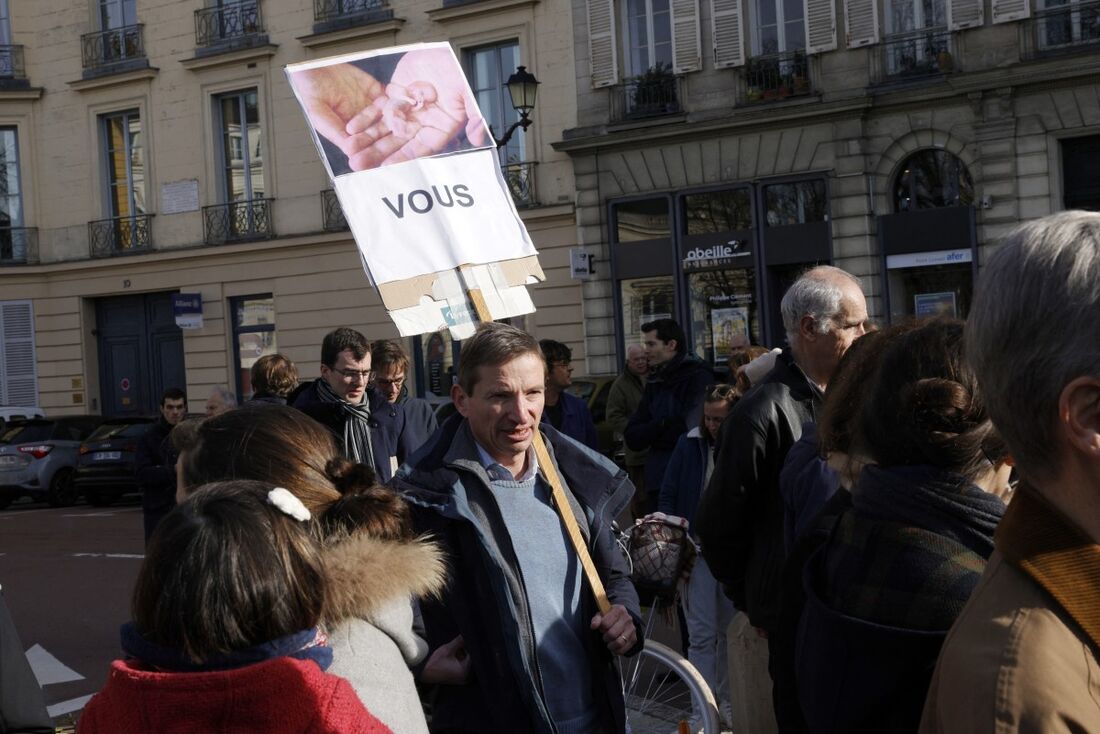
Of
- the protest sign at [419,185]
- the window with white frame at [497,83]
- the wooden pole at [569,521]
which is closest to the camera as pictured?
the wooden pole at [569,521]

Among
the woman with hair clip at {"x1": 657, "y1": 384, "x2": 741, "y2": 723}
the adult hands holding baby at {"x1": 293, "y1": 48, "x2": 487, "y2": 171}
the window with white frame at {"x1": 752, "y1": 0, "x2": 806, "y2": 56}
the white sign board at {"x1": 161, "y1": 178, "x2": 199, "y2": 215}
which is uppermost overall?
the window with white frame at {"x1": 752, "y1": 0, "x2": 806, "y2": 56}

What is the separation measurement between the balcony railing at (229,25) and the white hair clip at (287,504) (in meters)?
26.7

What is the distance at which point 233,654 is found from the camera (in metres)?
1.99

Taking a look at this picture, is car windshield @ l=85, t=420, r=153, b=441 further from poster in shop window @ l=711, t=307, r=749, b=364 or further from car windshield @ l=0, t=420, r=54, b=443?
poster in shop window @ l=711, t=307, r=749, b=364

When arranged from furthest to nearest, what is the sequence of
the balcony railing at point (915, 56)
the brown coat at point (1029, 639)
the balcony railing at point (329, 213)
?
the balcony railing at point (329, 213)
the balcony railing at point (915, 56)
the brown coat at point (1029, 639)

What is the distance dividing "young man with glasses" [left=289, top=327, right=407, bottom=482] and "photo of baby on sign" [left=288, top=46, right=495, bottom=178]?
1.84 meters

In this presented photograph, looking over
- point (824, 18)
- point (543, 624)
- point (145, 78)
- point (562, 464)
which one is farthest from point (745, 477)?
point (145, 78)

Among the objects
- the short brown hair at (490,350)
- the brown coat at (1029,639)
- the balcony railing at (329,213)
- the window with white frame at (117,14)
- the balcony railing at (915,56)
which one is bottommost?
the brown coat at (1029,639)

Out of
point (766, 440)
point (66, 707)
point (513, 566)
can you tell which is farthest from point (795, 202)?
point (513, 566)

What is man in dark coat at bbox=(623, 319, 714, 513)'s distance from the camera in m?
8.12

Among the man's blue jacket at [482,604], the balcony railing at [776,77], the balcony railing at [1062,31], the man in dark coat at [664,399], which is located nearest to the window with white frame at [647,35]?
the balcony railing at [776,77]

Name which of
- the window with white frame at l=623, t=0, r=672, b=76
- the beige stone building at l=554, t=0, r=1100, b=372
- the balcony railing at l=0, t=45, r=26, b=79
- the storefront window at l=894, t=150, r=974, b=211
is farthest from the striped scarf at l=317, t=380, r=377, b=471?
the balcony railing at l=0, t=45, r=26, b=79

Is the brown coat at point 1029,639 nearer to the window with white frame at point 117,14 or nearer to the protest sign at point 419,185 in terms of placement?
the protest sign at point 419,185

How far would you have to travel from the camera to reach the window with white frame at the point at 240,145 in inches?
1096
